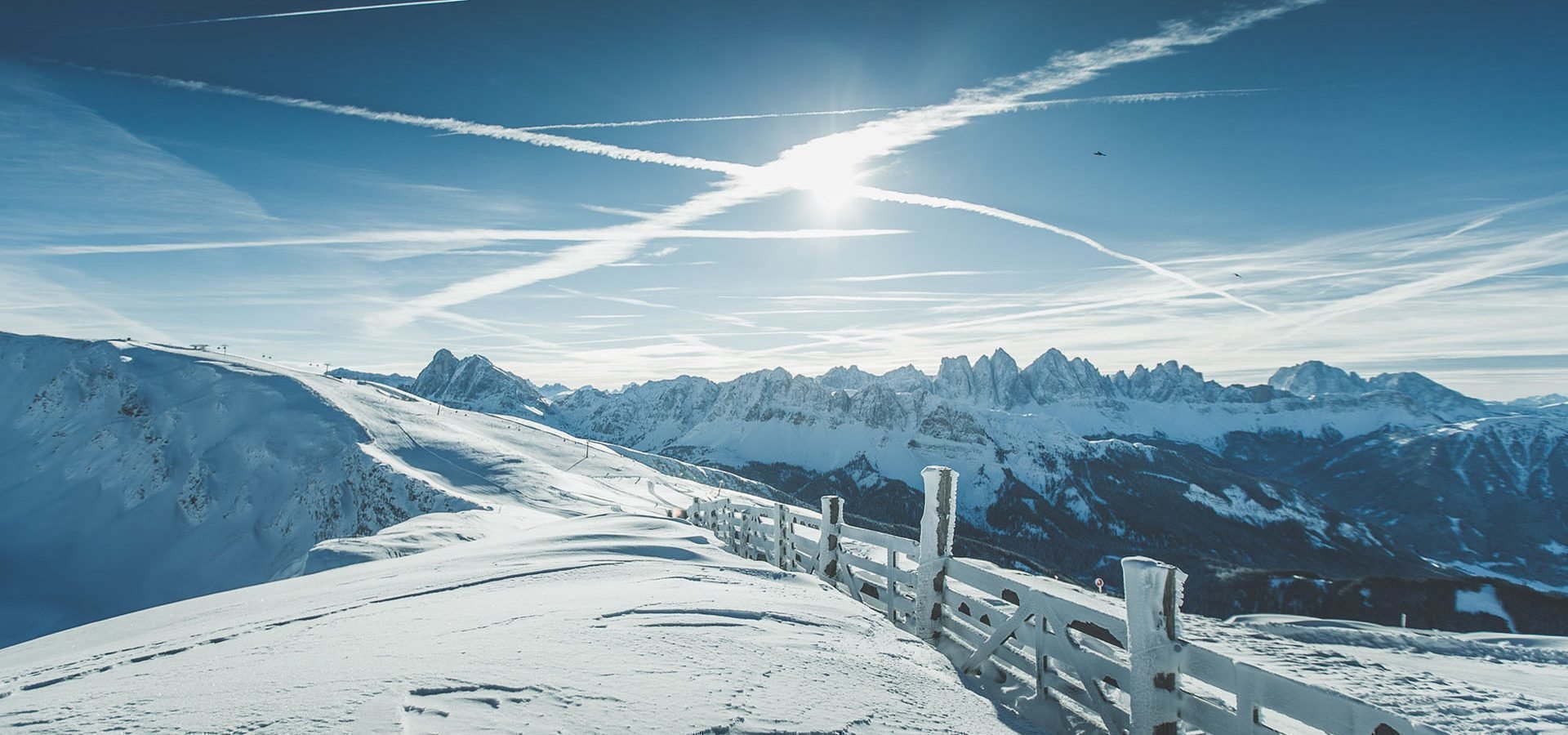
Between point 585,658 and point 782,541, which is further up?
point 585,658

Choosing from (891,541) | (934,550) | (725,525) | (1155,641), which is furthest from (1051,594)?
(725,525)

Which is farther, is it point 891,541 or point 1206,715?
point 891,541

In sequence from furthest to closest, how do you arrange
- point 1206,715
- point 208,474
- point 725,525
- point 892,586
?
point 208,474
point 725,525
point 892,586
point 1206,715

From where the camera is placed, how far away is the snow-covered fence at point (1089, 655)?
16.4 feet

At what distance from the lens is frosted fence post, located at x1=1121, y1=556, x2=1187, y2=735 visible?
5660 millimetres

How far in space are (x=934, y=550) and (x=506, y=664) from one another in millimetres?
5952

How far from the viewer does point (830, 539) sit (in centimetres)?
1320

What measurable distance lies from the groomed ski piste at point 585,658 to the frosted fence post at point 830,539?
1756 mm

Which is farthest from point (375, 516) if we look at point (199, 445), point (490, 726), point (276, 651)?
point (490, 726)

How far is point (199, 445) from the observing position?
65.3 meters

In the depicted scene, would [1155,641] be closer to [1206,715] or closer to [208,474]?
[1206,715]

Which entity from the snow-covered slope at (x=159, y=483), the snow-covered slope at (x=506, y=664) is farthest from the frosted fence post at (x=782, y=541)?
the snow-covered slope at (x=159, y=483)

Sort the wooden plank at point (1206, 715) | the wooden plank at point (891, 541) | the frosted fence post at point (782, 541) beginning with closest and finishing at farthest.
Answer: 1. the wooden plank at point (1206, 715)
2. the wooden plank at point (891, 541)
3. the frosted fence post at point (782, 541)

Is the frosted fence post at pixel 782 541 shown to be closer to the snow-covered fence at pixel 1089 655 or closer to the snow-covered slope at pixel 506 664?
the snow-covered fence at pixel 1089 655
